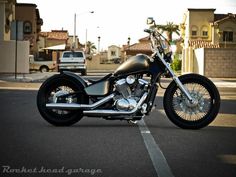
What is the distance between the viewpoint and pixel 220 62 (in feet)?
136

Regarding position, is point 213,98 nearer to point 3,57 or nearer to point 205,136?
point 205,136

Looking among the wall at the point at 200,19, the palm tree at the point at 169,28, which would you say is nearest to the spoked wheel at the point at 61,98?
the wall at the point at 200,19

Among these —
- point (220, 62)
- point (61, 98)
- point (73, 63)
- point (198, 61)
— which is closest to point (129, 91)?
point (61, 98)

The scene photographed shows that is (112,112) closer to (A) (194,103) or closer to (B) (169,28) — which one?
(A) (194,103)

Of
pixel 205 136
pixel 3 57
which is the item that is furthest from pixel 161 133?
pixel 3 57

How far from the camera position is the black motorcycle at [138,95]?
825 cm

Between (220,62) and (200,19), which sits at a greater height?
(200,19)

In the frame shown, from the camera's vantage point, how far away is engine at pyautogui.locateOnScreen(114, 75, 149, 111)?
26.9ft

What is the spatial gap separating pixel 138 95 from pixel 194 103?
90cm

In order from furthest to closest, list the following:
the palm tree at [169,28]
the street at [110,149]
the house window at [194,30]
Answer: the palm tree at [169,28] < the house window at [194,30] < the street at [110,149]

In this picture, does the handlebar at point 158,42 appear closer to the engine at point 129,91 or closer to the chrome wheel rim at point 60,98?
the engine at point 129,91

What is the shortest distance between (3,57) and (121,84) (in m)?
29.2

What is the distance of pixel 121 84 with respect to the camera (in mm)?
8281

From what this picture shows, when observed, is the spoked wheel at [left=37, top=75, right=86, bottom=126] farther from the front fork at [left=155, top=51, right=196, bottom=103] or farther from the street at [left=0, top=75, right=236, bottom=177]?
the front fork at [left=155, top=51, right=196, bottom=103]
